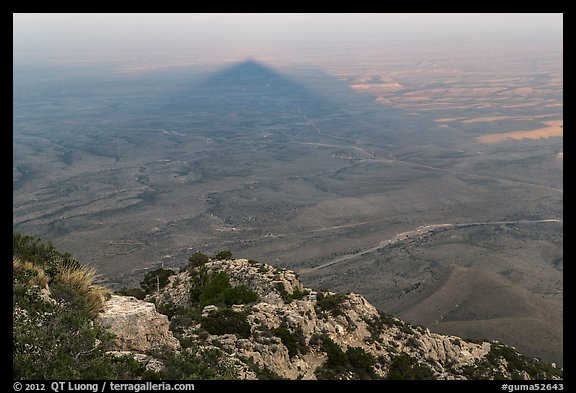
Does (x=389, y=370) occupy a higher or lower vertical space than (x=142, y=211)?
higher

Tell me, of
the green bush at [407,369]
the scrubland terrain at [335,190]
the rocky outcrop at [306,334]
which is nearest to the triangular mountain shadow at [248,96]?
the scrubland terrain at [335,190]

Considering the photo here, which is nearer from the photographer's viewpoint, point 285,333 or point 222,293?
point 285,333

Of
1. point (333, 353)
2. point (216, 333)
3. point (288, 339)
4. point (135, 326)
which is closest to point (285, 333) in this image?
point (288, 339)

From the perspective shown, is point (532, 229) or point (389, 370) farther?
point (532, 229)

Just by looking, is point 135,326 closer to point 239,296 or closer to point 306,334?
point 306,334
